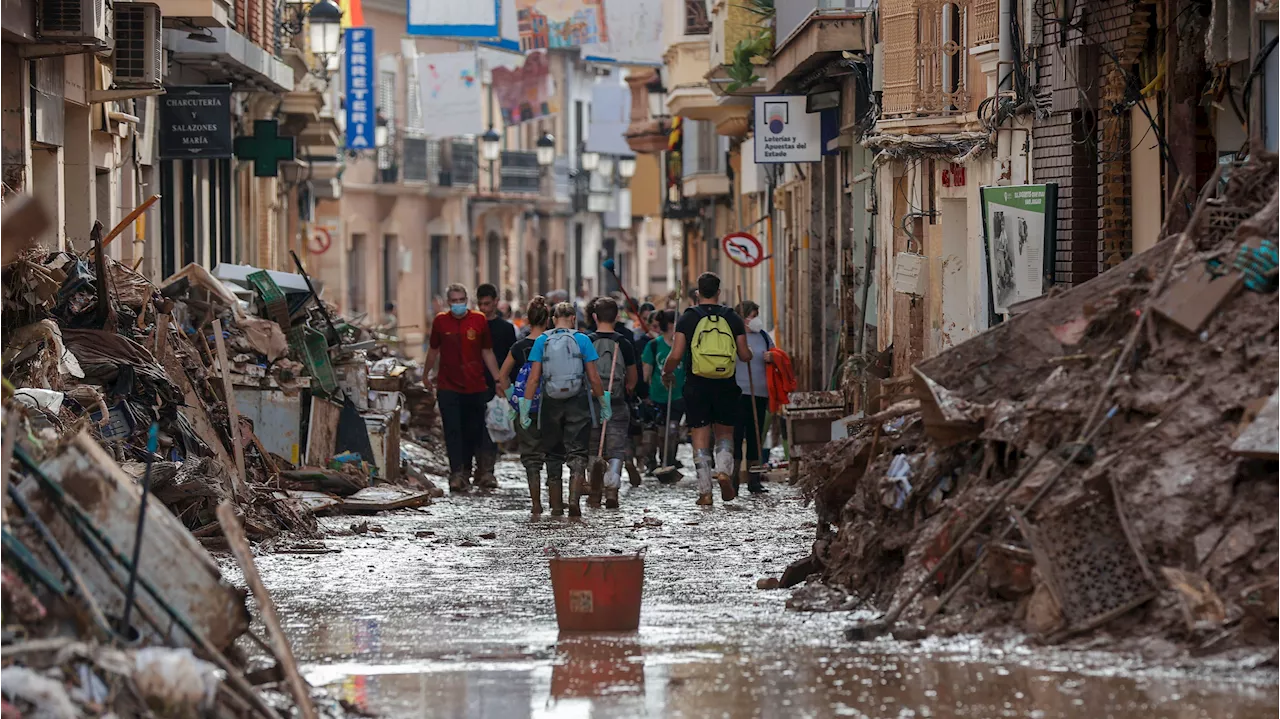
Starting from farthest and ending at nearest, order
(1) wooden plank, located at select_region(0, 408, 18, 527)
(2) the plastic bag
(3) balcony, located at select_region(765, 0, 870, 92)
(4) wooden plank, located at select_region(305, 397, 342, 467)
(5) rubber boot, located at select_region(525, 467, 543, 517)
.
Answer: (3) balcony, located at select_region(765, 0, 870, 92), (2) the plastic bag, (4) wooden plank, located at select_region(305, 397, 342, 467), (5) rubber boot, located at select_region(525, 467, 543, 517), (1) wooden plank, located at select_region(0, 408, 18, 527)

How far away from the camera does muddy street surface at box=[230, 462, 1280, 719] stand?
7.54 metres

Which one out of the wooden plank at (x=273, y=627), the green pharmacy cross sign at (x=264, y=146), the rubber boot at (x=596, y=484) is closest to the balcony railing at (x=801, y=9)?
the green pharmacy cross sign at (x=264, y=146)

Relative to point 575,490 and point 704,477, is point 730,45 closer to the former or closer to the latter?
point 704,477

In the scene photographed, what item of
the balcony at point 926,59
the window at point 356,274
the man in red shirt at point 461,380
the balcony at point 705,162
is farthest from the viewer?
the window at point 356,274

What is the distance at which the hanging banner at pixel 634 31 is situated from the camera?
39156 mm

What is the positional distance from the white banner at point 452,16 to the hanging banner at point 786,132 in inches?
480

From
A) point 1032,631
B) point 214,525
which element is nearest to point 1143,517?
point 1032,631

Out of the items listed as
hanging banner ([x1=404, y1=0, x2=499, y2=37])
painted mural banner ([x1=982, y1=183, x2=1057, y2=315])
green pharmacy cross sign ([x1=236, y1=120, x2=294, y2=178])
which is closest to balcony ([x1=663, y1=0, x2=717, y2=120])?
hanging banner ([x1=404, y1=0, x2=499, y2=37])

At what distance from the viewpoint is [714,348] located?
54.1ft

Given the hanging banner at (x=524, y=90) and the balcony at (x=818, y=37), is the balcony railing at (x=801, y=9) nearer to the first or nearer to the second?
the balcony at (x=818, y=37)

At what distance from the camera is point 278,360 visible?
17.0 metres

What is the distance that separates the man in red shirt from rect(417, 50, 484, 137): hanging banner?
28.3m

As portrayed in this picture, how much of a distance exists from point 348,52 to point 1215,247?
3565 centimetres

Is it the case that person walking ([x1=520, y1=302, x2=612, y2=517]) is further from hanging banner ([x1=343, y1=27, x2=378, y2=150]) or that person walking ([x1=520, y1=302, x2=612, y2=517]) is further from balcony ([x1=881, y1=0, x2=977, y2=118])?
hanging banner ([x1=343, y1=27, x2=378, y2=150])
